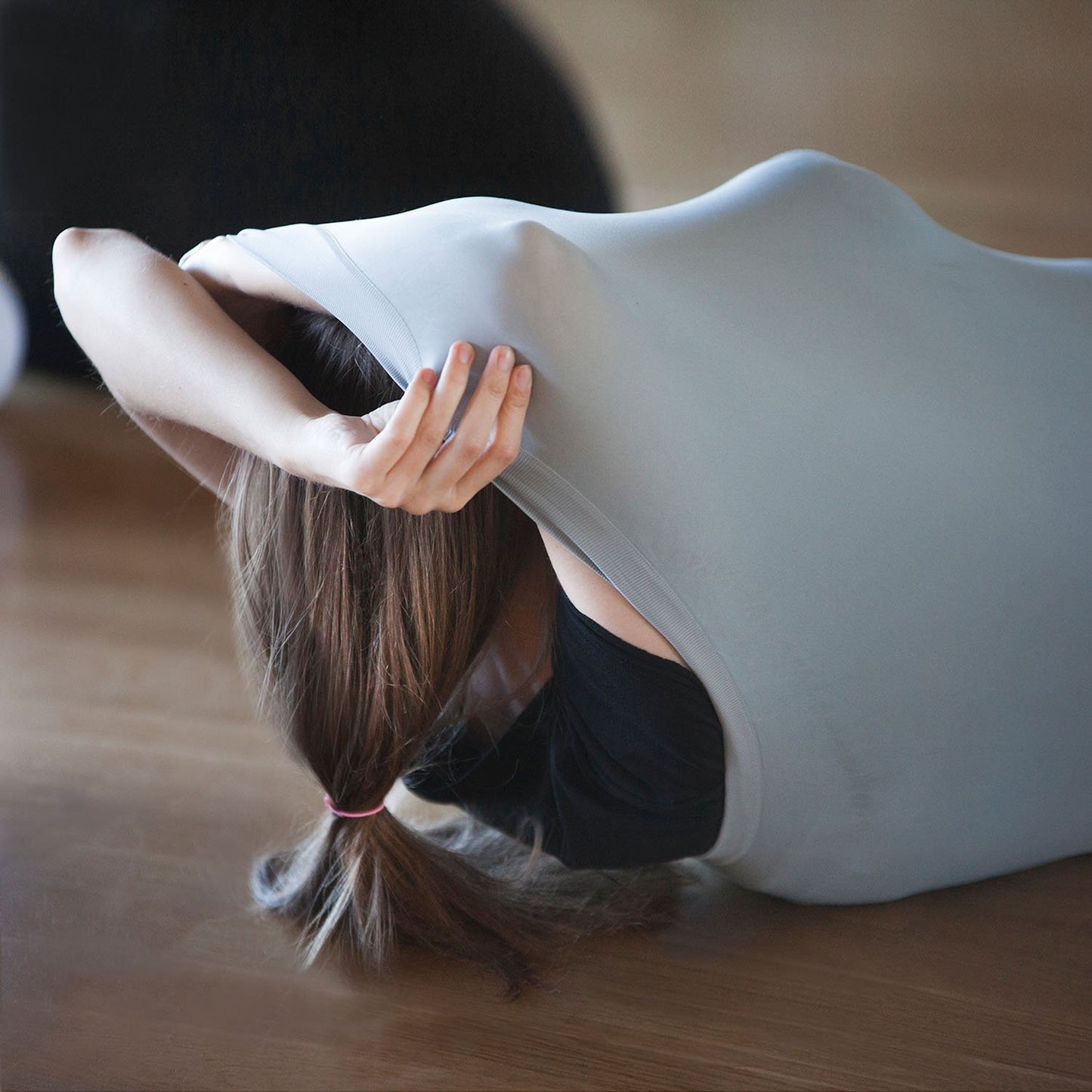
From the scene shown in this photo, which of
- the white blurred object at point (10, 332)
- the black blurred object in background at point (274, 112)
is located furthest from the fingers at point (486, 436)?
the white blurred object at point (10, 332)

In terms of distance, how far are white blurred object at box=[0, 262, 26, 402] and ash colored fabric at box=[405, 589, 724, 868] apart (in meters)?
1.67

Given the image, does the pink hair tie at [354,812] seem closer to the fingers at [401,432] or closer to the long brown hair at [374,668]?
the long brown hair at [374,668]

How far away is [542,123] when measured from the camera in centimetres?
184

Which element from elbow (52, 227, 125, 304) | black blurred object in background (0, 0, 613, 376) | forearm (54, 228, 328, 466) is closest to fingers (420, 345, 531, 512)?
forearm (54, 228, 328, 466)

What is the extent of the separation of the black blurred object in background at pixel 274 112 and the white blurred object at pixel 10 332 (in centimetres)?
21

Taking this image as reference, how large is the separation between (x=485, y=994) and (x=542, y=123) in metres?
1.51

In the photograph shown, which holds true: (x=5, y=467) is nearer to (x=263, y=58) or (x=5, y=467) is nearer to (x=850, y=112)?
(x=263, y=58)

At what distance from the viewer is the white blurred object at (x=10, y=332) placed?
2.06 m

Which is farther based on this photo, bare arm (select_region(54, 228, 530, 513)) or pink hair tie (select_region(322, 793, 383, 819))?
pink hair tie (select_region(322, 793, 383, 819))

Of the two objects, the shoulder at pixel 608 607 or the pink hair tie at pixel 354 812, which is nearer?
the shoulder at pixel 608 607

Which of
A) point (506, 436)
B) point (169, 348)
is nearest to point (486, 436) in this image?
point (506, 436)

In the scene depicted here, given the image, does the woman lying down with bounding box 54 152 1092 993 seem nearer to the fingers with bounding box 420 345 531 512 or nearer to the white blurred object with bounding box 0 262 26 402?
the fingers with bounding box 420 345 531 512

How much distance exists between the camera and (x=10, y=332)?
2119 mm

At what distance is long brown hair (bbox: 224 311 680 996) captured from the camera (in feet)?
2.22
